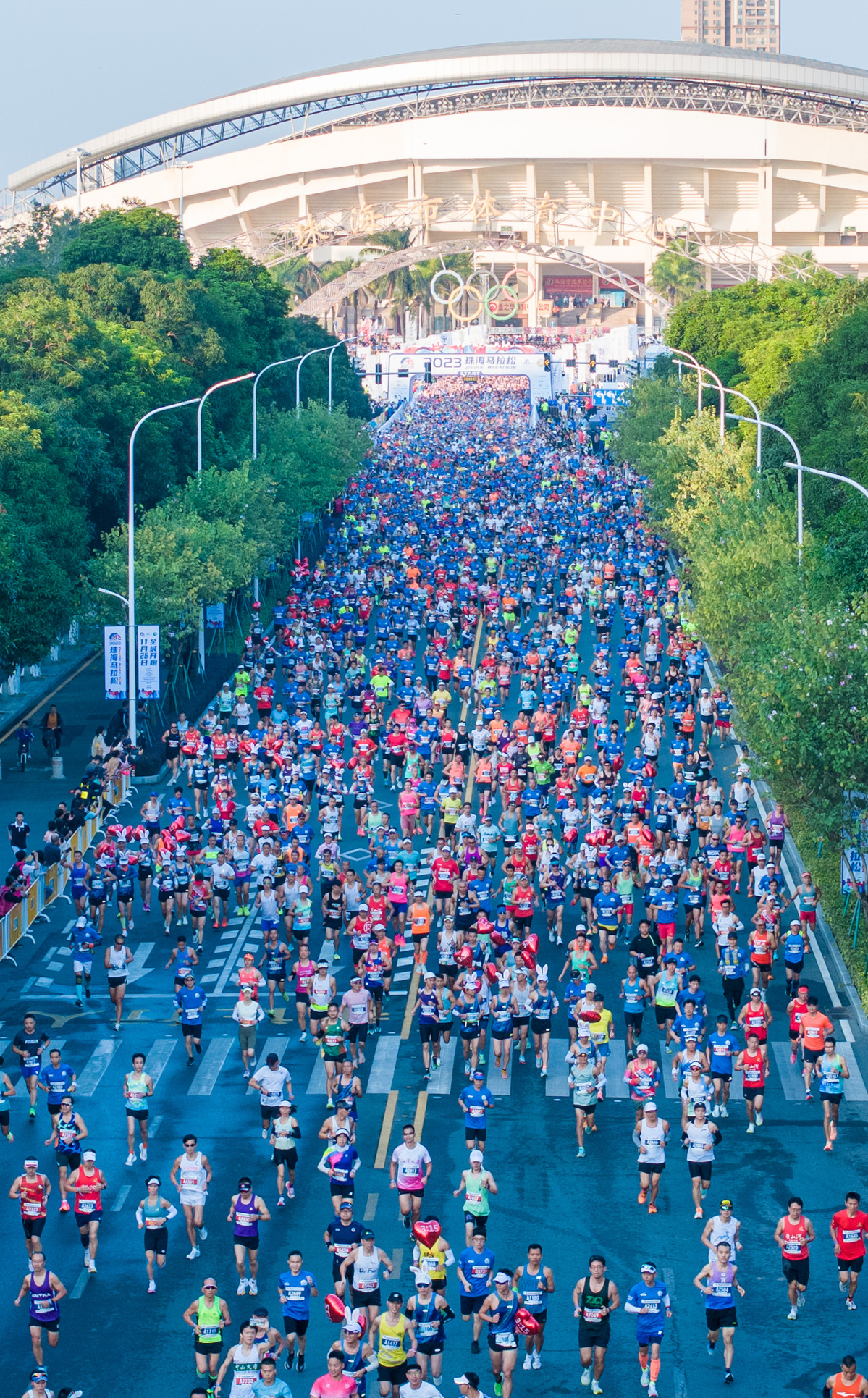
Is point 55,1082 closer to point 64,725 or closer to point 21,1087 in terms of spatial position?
point 21,1087

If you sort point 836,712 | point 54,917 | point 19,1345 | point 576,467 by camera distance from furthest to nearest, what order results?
point 576,467 → point 54,917 → point 836,712 → point 19,1345

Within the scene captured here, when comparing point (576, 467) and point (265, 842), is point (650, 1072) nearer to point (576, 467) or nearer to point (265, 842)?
point (265, 842)

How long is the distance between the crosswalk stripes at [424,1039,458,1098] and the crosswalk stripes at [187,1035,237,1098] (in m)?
2.42

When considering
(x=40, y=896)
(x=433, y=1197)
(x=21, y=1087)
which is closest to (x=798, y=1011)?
(x=433, y=1197)

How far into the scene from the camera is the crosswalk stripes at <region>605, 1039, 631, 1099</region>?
2178 centimetres

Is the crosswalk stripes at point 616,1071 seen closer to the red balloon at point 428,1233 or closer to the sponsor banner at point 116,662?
the red balloon at point 428,1233

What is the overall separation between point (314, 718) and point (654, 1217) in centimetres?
2308

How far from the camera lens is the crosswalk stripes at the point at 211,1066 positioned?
21750 mm

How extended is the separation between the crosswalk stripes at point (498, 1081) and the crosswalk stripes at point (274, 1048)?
2396mm

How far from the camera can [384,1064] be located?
2252 centimetres

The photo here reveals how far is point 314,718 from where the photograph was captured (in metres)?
40.6

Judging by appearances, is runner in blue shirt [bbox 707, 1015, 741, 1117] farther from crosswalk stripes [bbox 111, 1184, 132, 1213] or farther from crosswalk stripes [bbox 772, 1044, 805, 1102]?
crosswalk stripes [bbox 111, 1184, 132, 1213]

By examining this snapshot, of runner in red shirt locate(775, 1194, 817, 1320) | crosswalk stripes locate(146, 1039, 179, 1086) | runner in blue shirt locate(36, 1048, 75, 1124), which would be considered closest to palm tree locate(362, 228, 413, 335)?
crosswalk stripes locate(146, 1039, 179, 1086)

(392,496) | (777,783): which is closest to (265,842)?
(777,783)
